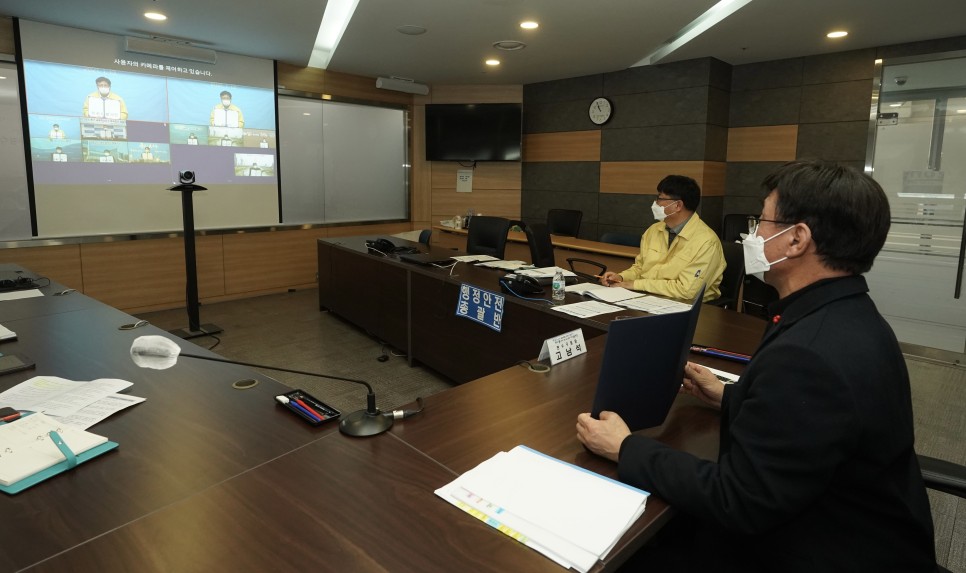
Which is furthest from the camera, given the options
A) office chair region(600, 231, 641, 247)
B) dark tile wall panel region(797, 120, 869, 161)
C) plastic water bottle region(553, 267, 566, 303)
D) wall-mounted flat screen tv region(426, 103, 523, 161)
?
wall-mounted flat screen tv region(426, 103, 523, 161)

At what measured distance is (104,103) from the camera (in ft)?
16.8

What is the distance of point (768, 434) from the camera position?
0.96 metres

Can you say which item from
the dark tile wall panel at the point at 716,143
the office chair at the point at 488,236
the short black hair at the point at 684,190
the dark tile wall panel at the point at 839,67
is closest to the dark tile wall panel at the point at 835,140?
the dark tile wall panel at the point at 839,67

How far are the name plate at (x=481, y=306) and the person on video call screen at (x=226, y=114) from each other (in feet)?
13.7

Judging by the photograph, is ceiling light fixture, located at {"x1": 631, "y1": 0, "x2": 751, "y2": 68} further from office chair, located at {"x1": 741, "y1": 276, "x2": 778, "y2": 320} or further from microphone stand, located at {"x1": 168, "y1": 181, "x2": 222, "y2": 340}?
microphone stand, located at {"x1": 168, "y1": 181, "x2": 222, "y2": 340}

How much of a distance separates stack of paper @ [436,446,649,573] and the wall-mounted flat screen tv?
6.56 meters

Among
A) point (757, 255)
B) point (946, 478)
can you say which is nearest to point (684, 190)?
point (757, 255)

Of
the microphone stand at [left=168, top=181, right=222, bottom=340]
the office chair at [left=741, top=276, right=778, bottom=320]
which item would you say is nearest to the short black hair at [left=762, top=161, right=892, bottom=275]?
the office chair at [left=741, top=276, right=778, bottom=320]

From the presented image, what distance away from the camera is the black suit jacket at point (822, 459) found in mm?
936

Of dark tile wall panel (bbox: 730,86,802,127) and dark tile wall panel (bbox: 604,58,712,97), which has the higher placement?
dark tile wall panel (bbox: 604,58,712,97)

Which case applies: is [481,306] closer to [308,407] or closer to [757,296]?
[308,407]

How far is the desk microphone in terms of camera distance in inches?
53.3

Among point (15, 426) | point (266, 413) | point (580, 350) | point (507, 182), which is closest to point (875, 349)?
point (580, 350)

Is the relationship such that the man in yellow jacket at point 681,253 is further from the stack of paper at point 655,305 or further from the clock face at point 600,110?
the clock face at point 600,110
